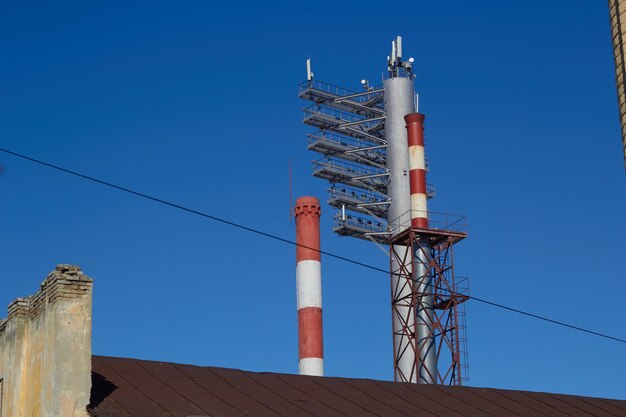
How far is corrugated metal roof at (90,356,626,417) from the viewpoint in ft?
80.5

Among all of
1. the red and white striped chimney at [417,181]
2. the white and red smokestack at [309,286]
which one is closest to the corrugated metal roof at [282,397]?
the white and red smokestack at [309,286]

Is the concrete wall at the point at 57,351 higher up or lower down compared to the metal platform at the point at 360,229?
lower down

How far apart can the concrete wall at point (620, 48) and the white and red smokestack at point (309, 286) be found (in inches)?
1200

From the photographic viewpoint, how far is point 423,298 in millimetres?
50750

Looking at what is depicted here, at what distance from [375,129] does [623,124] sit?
134 ft

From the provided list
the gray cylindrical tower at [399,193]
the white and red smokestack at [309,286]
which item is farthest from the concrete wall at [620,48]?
the white and red smokestack at [309,286]

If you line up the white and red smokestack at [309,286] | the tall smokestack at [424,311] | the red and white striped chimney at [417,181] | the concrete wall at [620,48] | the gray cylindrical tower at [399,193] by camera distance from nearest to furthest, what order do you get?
1. the concrete wall at [620,48]
2. the tall smokestack at [424,311]
3. the white and red smokestack at [309,286]
4. the gray cylindrical tower at [399,193]
5. the red and white striped chimney at [417,181]

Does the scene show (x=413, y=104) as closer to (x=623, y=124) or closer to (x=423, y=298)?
(x=423, y=298)

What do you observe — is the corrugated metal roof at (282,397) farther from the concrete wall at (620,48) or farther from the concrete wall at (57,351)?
the concrete wall at (620,48)

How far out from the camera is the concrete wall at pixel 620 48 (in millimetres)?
21000

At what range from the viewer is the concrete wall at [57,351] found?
22609 millimetres

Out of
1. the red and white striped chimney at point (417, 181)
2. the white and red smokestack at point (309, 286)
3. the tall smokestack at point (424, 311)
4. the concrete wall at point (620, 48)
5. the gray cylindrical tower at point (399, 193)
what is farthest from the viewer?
the red and white striped chimney at point (417, 181)

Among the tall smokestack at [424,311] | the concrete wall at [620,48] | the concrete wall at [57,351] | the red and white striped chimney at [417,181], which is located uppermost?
the red and white striped chimney at [417,181]

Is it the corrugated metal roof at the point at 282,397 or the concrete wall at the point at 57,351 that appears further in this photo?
the corrugated metal roof at the point at 282,397
